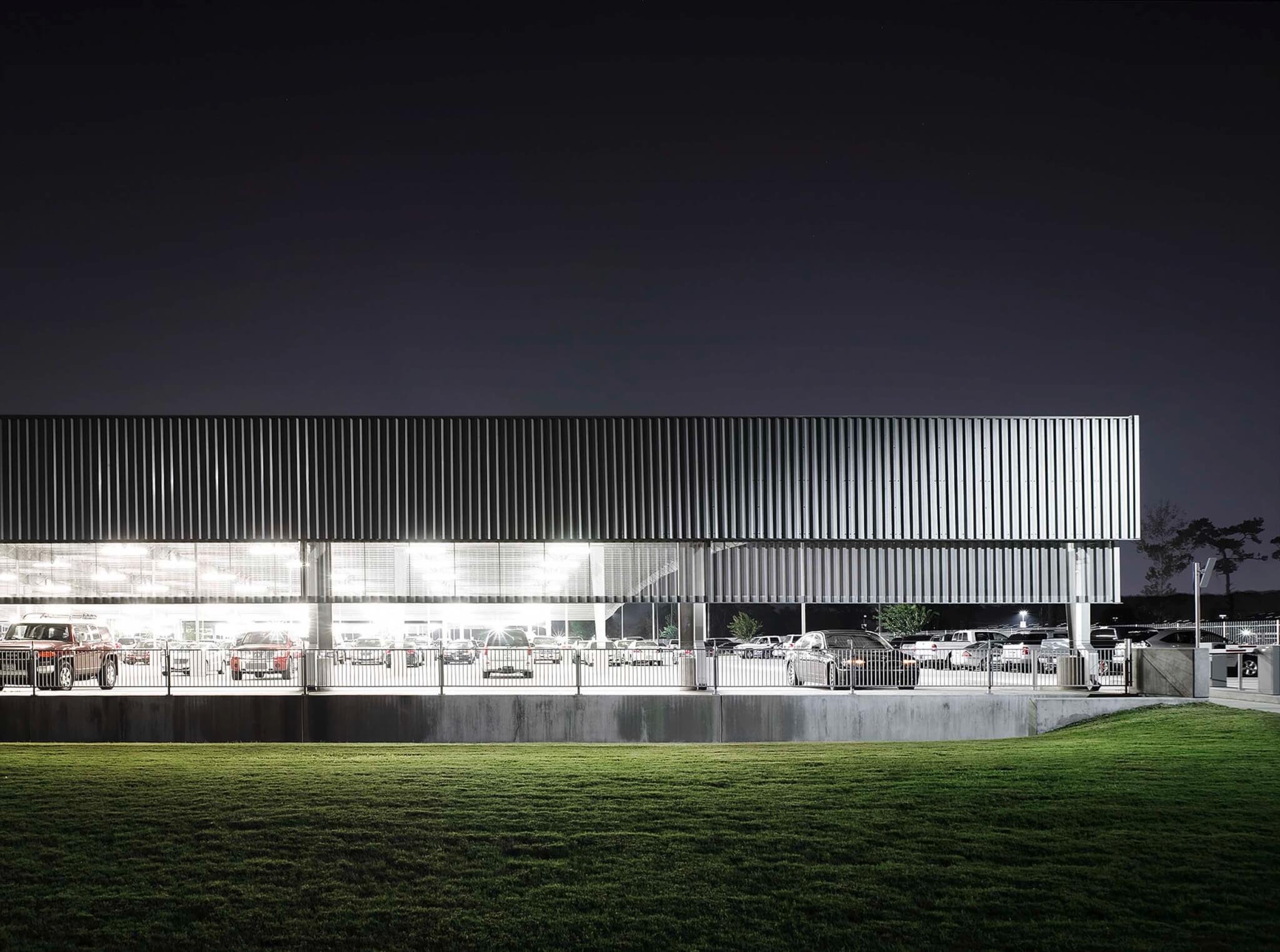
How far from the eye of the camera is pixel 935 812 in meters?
10.4

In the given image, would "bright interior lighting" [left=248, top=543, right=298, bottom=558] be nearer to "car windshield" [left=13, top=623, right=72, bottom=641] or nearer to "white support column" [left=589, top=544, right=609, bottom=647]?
"car windshield" [left=13, top=623, right=72, bottom=641]

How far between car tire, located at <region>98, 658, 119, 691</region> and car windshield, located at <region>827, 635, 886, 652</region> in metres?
17.3

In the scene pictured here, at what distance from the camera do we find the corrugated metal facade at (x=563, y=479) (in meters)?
26.6

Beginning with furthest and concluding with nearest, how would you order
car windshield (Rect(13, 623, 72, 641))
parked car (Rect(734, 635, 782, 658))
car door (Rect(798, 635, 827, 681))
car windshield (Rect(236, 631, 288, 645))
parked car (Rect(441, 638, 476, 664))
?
parked car (Rect(734, 635, 782, 658))
car windshield (Rect(236, 631, 288, 645))
car windshield (Rect(13, 623, 72, 641))
car door (Rect(798, 635, 827, 681))
parked car (Rect(441, 638, 476, 664))

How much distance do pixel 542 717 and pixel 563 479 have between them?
6900mm

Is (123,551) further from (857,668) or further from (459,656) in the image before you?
(857,668)

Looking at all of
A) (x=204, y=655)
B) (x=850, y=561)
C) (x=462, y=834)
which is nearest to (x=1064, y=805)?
(x=462, y=834)

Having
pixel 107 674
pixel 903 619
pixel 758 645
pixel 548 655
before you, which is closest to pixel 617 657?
pixel 548 655

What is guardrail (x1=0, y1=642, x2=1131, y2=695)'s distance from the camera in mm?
22625

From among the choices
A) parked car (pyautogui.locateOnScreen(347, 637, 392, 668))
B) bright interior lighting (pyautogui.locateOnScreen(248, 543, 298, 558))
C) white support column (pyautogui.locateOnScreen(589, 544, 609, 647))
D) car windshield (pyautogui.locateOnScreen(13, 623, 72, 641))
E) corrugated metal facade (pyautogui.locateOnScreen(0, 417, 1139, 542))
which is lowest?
parked car (pyautogui.locateOnScreen(347, 637, 392, 668))

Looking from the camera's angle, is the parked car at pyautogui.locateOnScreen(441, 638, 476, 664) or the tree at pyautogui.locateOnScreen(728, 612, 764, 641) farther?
the tree at pyautogui.locateOnScreen(728, 612, 764, 641)

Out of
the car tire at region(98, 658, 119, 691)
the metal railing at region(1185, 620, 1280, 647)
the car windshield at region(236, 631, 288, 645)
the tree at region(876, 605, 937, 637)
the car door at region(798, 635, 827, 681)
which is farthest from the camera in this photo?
the tree at region(876, 605, 937, 637)

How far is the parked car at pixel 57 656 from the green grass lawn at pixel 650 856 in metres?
10.4

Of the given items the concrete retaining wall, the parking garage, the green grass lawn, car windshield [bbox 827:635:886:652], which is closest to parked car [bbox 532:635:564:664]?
the concrete retaining wall
